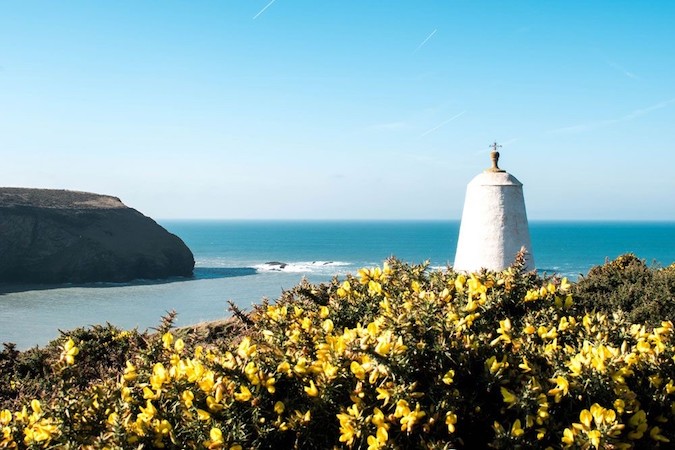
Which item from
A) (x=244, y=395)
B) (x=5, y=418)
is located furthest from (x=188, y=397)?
(x=5, y=418)

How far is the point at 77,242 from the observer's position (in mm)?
71812

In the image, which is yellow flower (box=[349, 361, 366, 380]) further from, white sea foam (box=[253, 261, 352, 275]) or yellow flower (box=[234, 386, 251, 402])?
white sea foam (box=[253, 261, 352, 275])

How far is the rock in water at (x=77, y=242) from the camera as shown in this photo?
68250 mm

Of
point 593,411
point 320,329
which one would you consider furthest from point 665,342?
point 320,329

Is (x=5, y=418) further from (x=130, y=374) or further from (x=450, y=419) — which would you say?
(x=450, y=419)

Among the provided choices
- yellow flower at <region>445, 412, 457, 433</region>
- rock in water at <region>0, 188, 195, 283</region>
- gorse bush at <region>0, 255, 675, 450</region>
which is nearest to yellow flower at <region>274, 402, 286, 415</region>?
gorse bush at <region>0, 255, 675, 450</region>

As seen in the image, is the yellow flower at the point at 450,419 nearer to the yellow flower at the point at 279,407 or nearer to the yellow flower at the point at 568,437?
the yellow flower at the point at 568,437

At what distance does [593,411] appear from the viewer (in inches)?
122

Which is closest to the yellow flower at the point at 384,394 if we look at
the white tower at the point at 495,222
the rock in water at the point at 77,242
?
the white tower at the point at 495,222

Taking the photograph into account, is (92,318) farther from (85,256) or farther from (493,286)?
(493,286)

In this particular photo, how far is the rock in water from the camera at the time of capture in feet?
224

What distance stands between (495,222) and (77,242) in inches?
2737

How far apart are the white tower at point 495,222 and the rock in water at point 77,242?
66.4 metres

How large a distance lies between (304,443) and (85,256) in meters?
74.8
